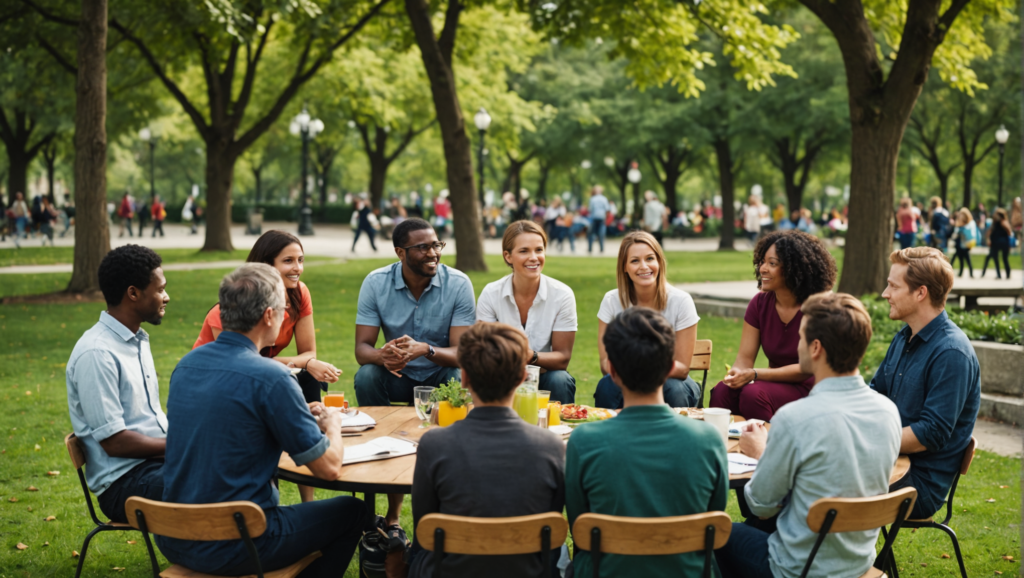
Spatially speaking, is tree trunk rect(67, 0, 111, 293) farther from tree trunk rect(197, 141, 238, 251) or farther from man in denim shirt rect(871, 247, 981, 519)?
man in denim shirt rect(871, 247, 981, 519)

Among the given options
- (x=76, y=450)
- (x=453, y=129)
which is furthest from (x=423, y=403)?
(x=453, y=129)

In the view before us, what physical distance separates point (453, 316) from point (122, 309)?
2.30 m

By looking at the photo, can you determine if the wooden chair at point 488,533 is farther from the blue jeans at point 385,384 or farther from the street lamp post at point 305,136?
the street lamp post at point 305,136

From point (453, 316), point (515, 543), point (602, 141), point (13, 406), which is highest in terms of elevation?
point (602, 141)

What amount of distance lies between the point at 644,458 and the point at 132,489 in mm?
2263

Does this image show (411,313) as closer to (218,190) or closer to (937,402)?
(937,402)

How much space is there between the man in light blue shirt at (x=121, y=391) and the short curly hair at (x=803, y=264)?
332 centimetres

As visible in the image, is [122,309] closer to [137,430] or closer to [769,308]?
[137,430]

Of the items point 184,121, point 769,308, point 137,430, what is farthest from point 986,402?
point 184,121

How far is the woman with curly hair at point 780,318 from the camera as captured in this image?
5.16 meters

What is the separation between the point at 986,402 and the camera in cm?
805

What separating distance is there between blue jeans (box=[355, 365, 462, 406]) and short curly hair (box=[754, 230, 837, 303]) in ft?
6.85

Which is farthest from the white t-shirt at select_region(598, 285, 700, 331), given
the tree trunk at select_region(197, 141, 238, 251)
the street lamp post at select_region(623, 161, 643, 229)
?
the street lamp post at select_region(623, 161, 643, 229)

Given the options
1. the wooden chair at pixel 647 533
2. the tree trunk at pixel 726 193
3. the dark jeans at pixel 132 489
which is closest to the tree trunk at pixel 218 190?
the tree trunk at pixel 726 193
